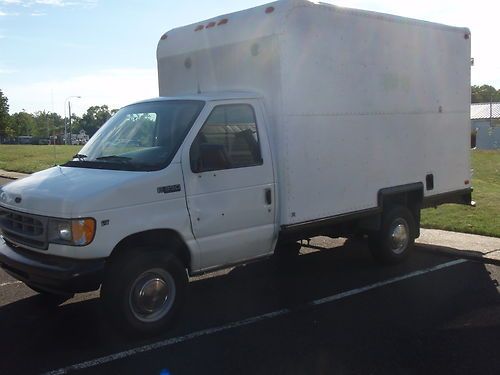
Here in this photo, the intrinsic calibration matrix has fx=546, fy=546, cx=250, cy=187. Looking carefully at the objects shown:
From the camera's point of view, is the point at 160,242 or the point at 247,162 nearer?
the point at 160,242

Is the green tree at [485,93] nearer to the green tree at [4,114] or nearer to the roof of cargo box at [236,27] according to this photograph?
the green tree at [4,114]

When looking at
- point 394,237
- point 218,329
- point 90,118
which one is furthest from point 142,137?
point 90,118

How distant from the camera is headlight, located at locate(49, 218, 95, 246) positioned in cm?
443

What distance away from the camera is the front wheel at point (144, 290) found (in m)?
4.61

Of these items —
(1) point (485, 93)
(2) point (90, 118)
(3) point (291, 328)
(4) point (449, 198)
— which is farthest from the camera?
(2) point (90, 118)

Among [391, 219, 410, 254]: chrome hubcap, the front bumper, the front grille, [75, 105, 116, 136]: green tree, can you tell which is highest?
[75, 105, 116, 136]: green tree

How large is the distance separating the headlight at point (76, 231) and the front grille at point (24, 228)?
0.19 metres

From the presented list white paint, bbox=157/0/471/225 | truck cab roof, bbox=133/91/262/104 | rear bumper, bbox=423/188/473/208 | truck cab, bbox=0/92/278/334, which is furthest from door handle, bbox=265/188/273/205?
rear bumper, bbox=423/188/473/208

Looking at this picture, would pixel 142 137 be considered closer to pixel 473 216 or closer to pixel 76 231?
pixel 76 231

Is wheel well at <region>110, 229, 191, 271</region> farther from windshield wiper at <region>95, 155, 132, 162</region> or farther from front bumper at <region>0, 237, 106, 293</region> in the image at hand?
windshield wiper at <region>95, 155, 132, 162</region>

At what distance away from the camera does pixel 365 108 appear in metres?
6.64

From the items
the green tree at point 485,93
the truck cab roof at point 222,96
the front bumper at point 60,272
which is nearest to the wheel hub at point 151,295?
the front bumper at point 60,272

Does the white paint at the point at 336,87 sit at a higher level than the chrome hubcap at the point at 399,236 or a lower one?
higher

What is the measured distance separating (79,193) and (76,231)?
12.7 inches
